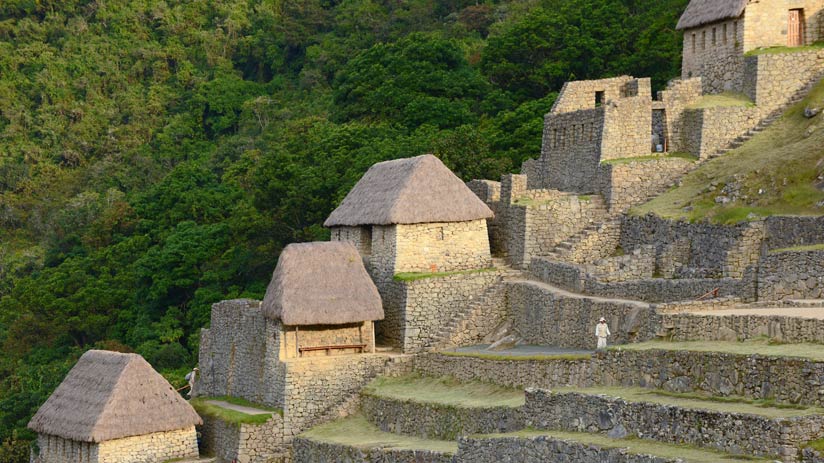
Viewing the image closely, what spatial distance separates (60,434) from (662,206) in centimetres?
1448

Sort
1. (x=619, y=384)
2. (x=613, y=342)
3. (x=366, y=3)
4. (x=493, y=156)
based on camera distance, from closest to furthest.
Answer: (x=619, y=384) < (x=613, y=342) < (x=493, y=156) < (x=366, y=3)

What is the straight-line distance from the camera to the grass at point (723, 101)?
144 ft

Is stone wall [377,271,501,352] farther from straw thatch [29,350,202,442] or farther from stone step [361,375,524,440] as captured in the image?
straw thatch [29,350,202,442]

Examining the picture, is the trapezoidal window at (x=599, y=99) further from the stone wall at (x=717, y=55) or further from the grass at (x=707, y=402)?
the grass at (x=707, y=402)

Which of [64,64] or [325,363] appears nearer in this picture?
[325,363]

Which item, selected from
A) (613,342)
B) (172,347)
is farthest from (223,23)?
(613,342)

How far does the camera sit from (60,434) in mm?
42250

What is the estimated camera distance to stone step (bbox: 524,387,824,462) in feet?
87.8

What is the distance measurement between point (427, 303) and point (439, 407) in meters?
5.95

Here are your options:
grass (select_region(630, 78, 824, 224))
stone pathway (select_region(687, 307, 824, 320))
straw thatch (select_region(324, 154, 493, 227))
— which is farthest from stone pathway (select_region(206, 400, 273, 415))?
stone pathway (select_region(687, 307, 824, 320))

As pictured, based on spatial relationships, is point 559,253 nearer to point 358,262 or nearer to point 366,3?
point 358,262

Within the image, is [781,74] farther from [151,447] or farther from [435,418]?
[151,447]

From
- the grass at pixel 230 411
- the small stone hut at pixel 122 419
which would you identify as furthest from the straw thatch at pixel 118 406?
the grass at pixel 230 411

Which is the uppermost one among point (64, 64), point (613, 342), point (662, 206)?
point (64, 64)
